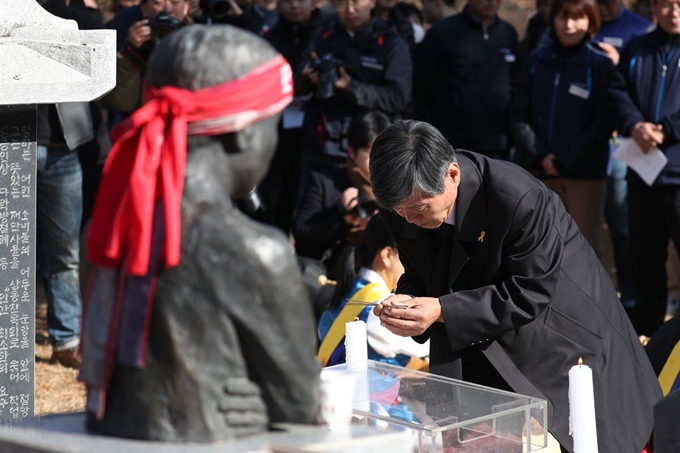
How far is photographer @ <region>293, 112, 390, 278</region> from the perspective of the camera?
530 centimetres

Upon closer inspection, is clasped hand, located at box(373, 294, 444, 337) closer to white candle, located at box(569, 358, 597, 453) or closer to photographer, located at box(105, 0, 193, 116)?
white candle, located at box(569, 358, 597, 453)

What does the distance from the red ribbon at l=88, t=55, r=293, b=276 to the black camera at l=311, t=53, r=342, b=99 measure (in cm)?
382

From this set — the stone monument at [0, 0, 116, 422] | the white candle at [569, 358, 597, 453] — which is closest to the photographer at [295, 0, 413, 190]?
the stone monument at [0, 0, 116, 422]

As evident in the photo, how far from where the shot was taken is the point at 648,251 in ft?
18.3

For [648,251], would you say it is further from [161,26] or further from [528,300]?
[161,26]

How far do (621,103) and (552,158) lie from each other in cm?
50

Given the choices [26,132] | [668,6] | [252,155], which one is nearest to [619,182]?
[668,6]

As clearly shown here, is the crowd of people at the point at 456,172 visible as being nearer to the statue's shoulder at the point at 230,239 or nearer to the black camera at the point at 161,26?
the black camera at the point at 161,26

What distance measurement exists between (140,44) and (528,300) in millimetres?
3064

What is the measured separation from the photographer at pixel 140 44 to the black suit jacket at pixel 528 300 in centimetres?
246

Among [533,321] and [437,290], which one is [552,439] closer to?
[533,321]

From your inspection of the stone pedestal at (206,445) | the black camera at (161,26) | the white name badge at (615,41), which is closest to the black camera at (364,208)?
the black camera at (161,26)

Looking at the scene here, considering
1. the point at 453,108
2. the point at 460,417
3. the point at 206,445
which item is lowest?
the point at 453,108

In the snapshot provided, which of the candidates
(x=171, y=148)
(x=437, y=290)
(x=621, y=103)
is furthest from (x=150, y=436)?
(x=621, y=103)
